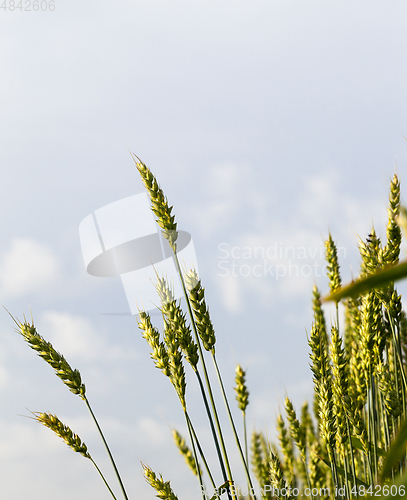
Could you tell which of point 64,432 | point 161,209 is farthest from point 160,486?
point 161,209

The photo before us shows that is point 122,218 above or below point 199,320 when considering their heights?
above

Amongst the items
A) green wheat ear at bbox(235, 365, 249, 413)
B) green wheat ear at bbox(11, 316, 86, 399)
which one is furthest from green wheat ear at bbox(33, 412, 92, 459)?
green wheat ear at bbox(235, 365, 249, 413)

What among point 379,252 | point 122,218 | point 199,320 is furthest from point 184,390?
point 122,218

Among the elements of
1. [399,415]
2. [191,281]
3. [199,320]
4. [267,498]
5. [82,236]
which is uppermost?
[82,236]

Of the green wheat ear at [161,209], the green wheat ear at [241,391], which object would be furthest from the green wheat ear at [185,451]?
the green wheat ear at [161,209]

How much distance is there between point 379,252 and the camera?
67.9 inches

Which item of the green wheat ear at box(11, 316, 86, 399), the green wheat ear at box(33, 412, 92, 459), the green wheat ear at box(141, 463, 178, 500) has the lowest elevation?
the green wheat ear at box(141, 463, 178, 500)

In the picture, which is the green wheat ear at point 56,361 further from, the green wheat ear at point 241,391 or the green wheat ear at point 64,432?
the green wheat ear at point 241,391

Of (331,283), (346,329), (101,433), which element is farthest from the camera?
(346,329)

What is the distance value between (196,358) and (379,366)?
90cm

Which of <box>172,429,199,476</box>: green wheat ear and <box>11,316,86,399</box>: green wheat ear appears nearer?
<box>11,316,86,399</box>: green wheat ear

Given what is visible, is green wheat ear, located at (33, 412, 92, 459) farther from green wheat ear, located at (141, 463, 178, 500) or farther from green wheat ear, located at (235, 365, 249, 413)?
green wheat ear, located at (235, 365, 249, 413)

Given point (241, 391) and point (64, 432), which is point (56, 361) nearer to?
point (64, 432)

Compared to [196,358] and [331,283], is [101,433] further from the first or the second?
[331,283]
